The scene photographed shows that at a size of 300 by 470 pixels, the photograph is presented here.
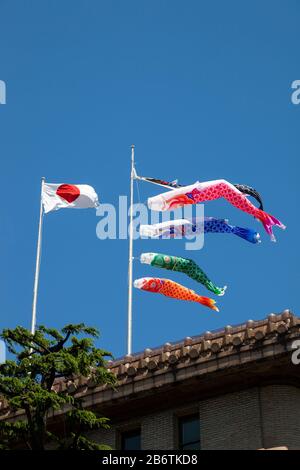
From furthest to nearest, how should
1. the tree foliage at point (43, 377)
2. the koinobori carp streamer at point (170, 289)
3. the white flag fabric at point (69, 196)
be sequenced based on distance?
the white flag fabric at point (69, 196), the koinobori carp streamer at point (170, 289), the tree foliage at point (43, 377)

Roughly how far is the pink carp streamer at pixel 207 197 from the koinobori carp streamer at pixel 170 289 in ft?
12.4

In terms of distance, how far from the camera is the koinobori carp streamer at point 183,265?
213ft

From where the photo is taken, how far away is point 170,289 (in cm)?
6325

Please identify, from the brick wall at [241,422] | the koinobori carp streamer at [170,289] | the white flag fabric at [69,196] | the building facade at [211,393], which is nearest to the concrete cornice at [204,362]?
the building facade at [211,393]

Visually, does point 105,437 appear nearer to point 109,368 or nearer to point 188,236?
point 109,368

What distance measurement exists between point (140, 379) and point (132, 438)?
2357 millimetres

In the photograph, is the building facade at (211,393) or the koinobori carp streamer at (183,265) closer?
the building facade at (211,393)

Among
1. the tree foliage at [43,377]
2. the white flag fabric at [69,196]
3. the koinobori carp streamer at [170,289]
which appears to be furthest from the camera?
the white flag fabric at [69,196]

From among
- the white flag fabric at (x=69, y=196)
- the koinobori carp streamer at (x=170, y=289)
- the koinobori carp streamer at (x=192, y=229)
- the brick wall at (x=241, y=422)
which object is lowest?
the brick wall at (x=241, y=422)

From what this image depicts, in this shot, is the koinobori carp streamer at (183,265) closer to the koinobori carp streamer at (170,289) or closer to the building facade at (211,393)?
the koinobori carp streamer at (170,289)

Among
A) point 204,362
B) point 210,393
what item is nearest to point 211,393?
point 210,393

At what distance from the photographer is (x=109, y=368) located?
5016cm

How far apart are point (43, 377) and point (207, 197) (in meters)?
21.5
